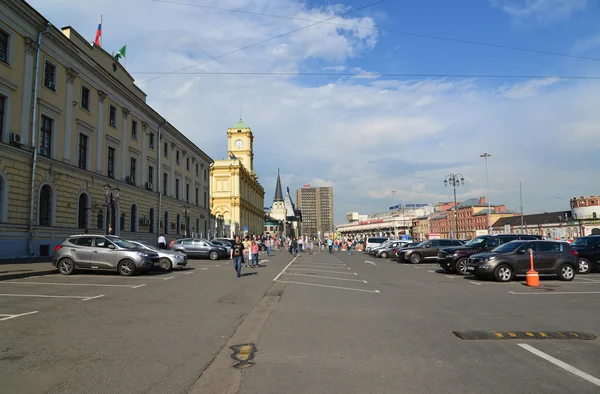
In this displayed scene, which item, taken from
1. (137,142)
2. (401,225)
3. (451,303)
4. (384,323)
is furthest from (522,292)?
(401,225)

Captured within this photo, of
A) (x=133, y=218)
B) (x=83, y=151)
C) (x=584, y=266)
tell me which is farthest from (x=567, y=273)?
(x=133, y=218)

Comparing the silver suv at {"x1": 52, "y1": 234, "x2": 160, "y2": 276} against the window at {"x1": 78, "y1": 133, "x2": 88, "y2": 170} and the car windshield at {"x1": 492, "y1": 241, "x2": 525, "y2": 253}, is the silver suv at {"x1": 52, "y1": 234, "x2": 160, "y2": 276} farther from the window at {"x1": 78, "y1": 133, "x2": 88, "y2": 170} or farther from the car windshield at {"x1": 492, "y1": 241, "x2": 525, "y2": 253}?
the window at {"x1": 78, "y1": 133, "x2": 88, "y2": 170}

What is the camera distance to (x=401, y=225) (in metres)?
159

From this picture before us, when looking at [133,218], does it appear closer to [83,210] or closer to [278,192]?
[83,210]

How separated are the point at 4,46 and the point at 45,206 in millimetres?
8857

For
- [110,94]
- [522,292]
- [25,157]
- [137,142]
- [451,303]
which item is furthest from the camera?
[137,142]

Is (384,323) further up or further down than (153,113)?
further down

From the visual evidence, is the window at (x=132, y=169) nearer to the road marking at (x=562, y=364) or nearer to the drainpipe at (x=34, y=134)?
the drainpipe at (x=34, y=134)

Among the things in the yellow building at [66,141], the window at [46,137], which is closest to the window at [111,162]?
the yellow building at [66,141]

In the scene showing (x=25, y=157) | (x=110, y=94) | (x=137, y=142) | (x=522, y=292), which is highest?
(x=110, y=94)

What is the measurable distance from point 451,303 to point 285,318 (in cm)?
455

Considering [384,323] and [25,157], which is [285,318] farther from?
[25,157]

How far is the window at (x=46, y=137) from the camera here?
83.4 ft

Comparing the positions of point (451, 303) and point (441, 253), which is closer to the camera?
point (451, 303)
